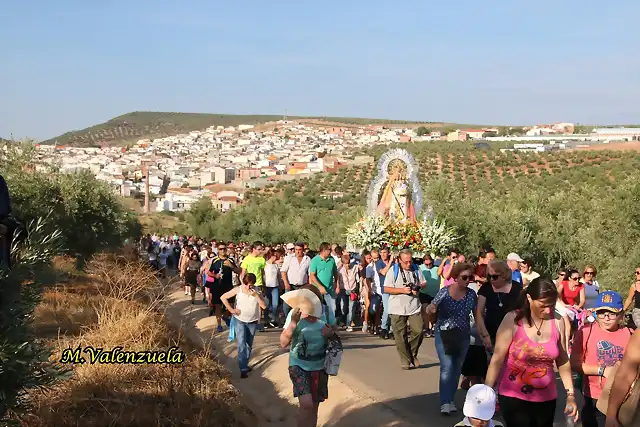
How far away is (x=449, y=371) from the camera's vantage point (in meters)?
8.23

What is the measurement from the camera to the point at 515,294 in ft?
26.6

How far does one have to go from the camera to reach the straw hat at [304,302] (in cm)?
714

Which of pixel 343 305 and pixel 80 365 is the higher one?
pixel 80 365

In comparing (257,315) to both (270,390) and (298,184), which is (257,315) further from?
(298,184)

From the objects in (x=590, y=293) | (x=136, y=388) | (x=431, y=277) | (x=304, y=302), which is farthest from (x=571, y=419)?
(x=431, y=277)

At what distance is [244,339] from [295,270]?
4.33 m

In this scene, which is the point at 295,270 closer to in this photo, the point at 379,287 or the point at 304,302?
the point at 379,287

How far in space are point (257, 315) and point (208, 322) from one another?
19.4 feet

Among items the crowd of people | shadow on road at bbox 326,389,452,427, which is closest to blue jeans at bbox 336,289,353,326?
A: the crowd of people

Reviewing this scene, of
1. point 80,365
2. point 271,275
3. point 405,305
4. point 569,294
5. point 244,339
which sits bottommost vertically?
point 271,275

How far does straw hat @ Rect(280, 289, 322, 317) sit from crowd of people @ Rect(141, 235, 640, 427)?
0.10ft

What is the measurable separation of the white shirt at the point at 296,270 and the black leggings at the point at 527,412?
9.55 metres

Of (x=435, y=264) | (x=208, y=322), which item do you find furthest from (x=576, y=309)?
(x=208, y=322)

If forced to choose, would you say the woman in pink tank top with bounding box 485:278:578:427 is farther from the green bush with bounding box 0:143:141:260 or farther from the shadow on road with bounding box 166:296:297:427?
the green bush with bounding box 0:143:141:260
